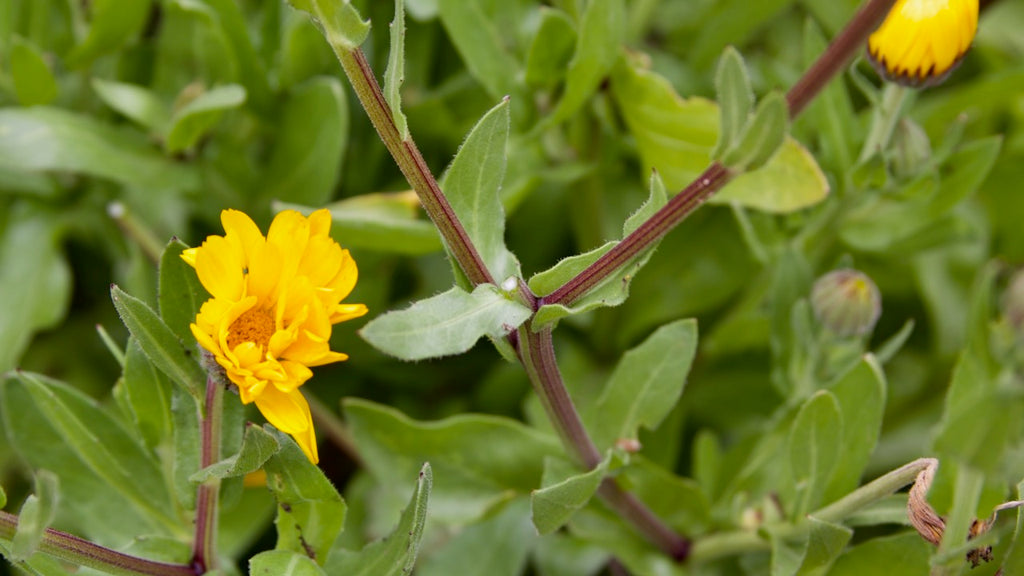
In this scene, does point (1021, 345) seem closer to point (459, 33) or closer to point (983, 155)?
point (983, 155)

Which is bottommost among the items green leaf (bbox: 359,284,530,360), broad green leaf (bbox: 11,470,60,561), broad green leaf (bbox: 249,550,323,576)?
broad green leaf (bbox: 249,550,323,576)

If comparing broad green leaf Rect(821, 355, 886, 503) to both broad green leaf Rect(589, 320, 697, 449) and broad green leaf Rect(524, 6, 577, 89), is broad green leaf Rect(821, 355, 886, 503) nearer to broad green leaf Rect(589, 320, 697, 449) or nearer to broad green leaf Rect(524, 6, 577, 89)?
broad green leaf Rect(589, 320, 697, 449)

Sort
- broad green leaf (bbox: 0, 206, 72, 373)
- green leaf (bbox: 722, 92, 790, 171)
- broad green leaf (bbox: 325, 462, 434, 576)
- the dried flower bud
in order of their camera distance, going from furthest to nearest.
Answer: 1. broad green leaf (bbox: 0, 206, 72, 373)
2. the dried flower bud
3. broad green leaf (bbox: 325, 462, 434, 576)
4. green leaf (bbox: 722, 92, 790, 171)

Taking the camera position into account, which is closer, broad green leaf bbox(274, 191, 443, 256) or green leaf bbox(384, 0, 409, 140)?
green leaf bbox(384, 0, 409, 140)

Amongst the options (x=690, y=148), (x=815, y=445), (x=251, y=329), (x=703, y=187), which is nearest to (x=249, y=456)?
(x=251, y=329)

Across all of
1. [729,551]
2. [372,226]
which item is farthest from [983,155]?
[372,226]

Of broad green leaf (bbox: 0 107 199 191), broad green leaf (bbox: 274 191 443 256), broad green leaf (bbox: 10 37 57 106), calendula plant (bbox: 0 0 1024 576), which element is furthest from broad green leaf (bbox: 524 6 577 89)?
broad green leaf (bbox: 10 37 57 106)

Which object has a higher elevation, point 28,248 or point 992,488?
point 28,248

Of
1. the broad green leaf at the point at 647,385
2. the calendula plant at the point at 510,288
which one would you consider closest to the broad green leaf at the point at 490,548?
the calendula plant at the point at 510,288
